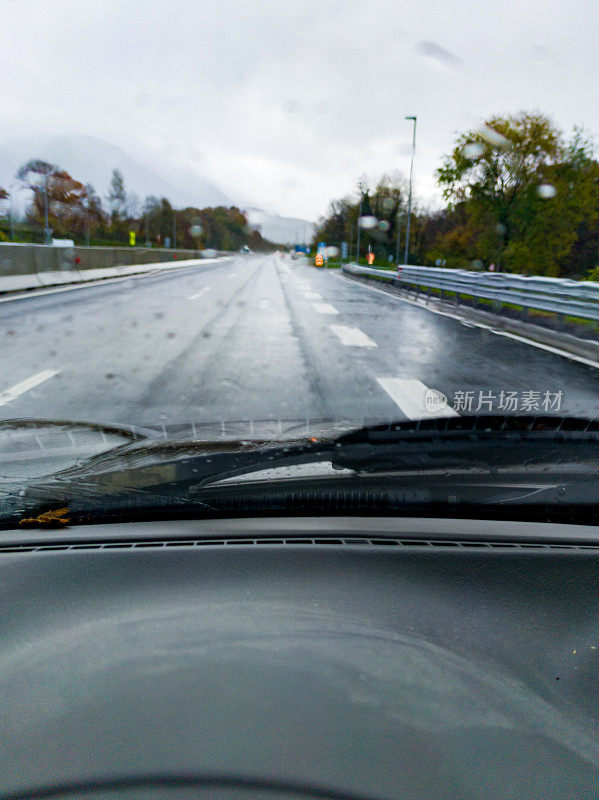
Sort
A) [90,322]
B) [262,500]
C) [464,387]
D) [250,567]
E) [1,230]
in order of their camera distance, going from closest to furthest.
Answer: [250,567], [262,500], [464,387], [90,322], [1,230]

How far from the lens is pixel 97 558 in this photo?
80.0 inches

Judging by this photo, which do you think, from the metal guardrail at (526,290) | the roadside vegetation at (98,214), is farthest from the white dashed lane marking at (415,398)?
the roadside vegetation at (98,214)

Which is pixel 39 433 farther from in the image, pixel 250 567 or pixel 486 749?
pixel 486 749

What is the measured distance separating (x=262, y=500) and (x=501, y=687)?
1.13m

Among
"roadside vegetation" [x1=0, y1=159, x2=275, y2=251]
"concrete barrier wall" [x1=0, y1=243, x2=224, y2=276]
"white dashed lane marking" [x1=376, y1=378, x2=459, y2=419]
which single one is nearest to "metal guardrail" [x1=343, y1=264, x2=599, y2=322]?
"white dashed lane marking" [x1=376, y1=378, x2=459, y2=419]

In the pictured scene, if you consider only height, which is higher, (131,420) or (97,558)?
(97,558)

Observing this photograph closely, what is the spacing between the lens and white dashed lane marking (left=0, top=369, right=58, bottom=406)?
6.15 metres

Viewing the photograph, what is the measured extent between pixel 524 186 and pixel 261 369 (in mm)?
25245

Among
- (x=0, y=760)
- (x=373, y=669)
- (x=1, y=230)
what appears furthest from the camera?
(x=1, y=230)

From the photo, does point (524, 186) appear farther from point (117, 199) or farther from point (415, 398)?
point (117, 199)

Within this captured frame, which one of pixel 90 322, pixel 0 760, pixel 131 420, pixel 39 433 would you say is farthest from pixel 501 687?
pixel 90 322

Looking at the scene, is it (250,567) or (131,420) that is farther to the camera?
(131,420)

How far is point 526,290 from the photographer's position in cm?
1402

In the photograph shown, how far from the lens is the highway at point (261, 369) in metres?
6.02
